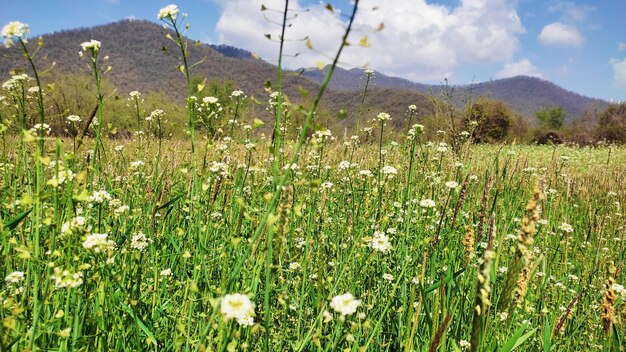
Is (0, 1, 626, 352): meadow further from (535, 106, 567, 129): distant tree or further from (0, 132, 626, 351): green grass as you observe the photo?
(535, 106, 567, 129): distant tree

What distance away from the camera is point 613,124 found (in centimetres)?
3869

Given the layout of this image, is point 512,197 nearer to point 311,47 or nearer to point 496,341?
point 496,341

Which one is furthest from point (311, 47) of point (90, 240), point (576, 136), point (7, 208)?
point (576, 136)

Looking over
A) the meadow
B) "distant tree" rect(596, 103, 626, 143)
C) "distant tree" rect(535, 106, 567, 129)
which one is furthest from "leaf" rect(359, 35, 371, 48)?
"distant tree" rect(535, 106, 567, 129)

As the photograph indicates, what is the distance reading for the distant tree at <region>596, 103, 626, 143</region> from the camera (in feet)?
119

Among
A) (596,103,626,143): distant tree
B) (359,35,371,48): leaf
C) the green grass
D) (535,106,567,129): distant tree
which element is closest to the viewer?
(359,35,371,48): leaf

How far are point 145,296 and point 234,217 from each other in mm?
1073

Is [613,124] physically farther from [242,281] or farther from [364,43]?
[364,43]

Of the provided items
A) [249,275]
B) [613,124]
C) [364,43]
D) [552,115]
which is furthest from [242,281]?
[552,115]

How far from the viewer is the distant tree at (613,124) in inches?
1431

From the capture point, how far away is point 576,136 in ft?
137

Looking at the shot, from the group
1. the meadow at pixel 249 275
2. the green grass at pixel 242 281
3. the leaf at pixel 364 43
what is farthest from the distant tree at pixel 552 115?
the leaf at pixel 364 43

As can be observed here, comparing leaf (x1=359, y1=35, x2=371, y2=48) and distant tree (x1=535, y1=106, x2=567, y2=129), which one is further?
distant tree (x1=535, y1=106, x2=567, y2=129)

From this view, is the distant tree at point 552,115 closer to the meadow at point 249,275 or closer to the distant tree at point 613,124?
the distant tree at point 613,124
